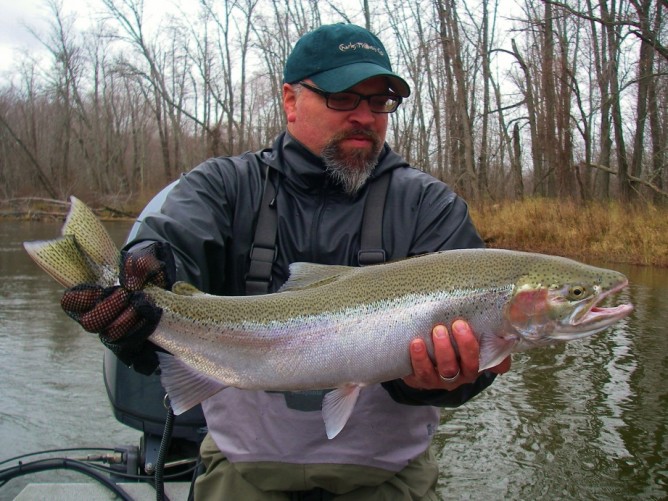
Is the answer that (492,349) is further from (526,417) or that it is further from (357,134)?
(526,417)

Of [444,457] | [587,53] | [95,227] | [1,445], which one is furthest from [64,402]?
[587,53]

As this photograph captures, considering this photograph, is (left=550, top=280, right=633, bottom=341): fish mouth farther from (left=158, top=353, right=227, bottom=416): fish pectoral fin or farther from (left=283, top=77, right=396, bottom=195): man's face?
(left=158, top=353, right=227, bottom=416): fish pectoral fin

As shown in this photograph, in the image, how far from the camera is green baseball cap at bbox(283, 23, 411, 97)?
2.67m

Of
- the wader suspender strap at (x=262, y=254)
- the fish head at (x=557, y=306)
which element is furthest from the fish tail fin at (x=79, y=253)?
the fish head at (x=557, y=306)

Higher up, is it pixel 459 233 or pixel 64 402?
pixel 459 233

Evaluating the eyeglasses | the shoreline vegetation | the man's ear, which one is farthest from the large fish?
the shoreline vegetation

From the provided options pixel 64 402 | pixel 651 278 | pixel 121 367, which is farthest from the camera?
pixel 651 278

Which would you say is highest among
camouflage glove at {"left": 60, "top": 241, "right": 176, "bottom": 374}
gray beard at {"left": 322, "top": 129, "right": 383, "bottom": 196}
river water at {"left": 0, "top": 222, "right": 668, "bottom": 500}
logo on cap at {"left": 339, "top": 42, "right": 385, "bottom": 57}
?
logo on cap at {"left": 339, "top": 42, "right": 385, "bottom": 57}

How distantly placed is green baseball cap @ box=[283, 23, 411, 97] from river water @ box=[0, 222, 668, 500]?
2.80m

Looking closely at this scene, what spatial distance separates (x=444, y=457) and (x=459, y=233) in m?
2.56

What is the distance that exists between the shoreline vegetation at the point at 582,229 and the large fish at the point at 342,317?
11.8 metres

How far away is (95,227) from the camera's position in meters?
2.18

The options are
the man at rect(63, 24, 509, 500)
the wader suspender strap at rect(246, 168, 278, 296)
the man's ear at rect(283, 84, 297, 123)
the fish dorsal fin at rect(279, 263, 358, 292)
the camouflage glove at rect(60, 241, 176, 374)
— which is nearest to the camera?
the camouflage glove at rect(60, 241, 176, 374)

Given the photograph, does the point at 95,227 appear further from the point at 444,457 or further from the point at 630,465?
the point at 630,465
